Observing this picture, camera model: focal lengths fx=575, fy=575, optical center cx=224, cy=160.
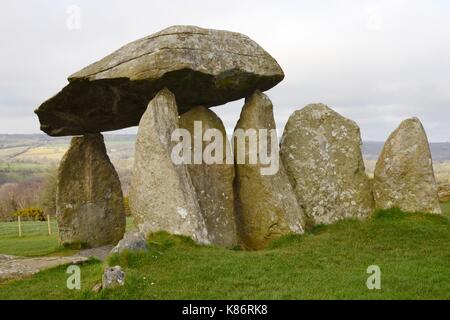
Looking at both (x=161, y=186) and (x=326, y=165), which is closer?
(x=161, y=186)

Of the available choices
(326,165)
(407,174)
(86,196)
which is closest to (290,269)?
(326,165)

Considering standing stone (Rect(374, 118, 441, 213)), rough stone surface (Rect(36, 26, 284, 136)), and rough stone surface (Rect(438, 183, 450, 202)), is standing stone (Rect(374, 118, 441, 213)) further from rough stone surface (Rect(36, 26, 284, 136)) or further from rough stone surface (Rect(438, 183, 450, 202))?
rough stone surface (Rect(438, 183, 450, 202))

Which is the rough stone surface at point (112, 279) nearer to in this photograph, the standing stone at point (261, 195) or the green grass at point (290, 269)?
the green grass at point (290, 269)

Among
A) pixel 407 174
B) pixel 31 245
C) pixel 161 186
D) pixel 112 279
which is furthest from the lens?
pixel 31 245

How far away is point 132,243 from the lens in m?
14.2

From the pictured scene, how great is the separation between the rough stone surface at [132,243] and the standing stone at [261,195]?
15.5 feet

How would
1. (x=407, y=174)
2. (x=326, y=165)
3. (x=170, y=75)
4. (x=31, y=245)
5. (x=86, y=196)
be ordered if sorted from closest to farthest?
(x=170, y=75)
(x=407, y=174)
(x=326, y=165)
(x=86, y=196)
(x=31, y=245)

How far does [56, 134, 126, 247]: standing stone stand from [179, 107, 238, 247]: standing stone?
5.32 metres

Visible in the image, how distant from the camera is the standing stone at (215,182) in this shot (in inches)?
706

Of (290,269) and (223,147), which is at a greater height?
(223,147)

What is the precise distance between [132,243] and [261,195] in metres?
5.35

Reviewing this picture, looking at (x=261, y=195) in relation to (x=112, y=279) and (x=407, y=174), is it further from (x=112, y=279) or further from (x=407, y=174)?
(x=112, y=279)

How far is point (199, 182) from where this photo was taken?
1811cm
